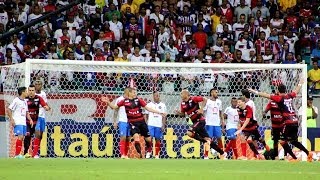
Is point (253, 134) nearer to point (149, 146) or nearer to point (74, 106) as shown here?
point (149, 146)

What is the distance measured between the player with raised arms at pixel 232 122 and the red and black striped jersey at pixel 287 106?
2.48m

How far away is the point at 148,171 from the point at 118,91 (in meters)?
8.52

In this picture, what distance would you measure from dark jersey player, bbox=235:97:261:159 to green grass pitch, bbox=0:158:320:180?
13.2 feet

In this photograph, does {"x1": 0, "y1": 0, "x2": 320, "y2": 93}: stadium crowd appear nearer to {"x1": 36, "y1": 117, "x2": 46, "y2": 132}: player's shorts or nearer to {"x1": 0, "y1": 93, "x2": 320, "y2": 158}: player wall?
{"x1": 0, "y1": 93, "x2": 320, "y2": 158}: player wall

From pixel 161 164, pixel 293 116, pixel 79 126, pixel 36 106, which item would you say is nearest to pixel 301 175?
pixel 161 164

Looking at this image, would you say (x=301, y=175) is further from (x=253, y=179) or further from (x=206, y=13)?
(x=206, y=13)

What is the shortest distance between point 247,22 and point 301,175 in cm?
1359

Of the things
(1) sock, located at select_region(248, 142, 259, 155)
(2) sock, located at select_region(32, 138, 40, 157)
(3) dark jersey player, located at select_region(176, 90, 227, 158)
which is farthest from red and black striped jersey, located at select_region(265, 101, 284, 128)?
(2) sock, located at select_region(32, 138, 40, 157)

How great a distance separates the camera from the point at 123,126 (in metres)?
21.4

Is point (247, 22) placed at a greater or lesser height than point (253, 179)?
greater

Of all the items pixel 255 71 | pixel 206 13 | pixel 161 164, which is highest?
pixel 206 13

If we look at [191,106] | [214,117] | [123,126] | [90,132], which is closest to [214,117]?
[214,117]

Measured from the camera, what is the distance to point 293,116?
20.0 m

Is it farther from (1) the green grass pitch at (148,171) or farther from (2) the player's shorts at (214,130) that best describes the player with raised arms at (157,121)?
(1) the green grass pitch at (148,171)
